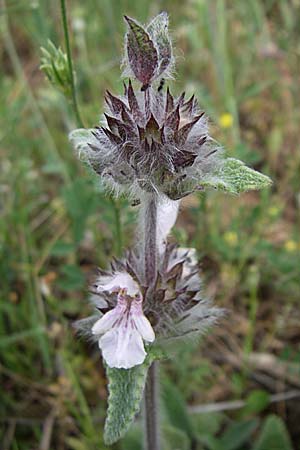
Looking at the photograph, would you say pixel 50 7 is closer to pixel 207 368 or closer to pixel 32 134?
pixel 32 134

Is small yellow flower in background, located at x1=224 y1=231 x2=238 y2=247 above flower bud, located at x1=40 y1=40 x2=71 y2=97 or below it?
below

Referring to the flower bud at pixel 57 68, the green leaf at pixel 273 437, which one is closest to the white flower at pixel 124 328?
the flower bud at pixel 57 68

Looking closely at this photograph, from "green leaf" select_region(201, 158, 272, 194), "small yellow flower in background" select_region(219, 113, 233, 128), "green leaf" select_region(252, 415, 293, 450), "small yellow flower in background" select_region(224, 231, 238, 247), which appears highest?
"small yellow flower in background" select_region(219, 113, 233, 128)

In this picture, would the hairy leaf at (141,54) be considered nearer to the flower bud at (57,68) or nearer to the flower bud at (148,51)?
the flower bud at (148,51)

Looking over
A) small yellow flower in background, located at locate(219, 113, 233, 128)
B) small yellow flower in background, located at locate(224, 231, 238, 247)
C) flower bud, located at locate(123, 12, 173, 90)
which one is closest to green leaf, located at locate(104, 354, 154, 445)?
flower bud, located at locate(123, 12, 173, 90)

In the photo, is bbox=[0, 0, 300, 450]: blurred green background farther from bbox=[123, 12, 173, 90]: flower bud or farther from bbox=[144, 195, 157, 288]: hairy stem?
bbox=[123, 12, 173, 90]: flower bud

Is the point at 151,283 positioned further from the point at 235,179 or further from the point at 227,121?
the point at 227,121

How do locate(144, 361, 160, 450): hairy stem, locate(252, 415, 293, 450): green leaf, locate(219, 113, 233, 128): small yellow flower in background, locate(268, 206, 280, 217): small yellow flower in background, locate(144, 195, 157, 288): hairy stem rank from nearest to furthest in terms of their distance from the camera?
locate(144, 195, 157, 288): hairy stem < locate(144, 361, 160, 450): hairy stem < locate(252, 415, 293, 450): green leaf < locate(268, 206, 280, 217): small yellow flower in background < locate(219, 113, 233, 128): small yellow flower in background
